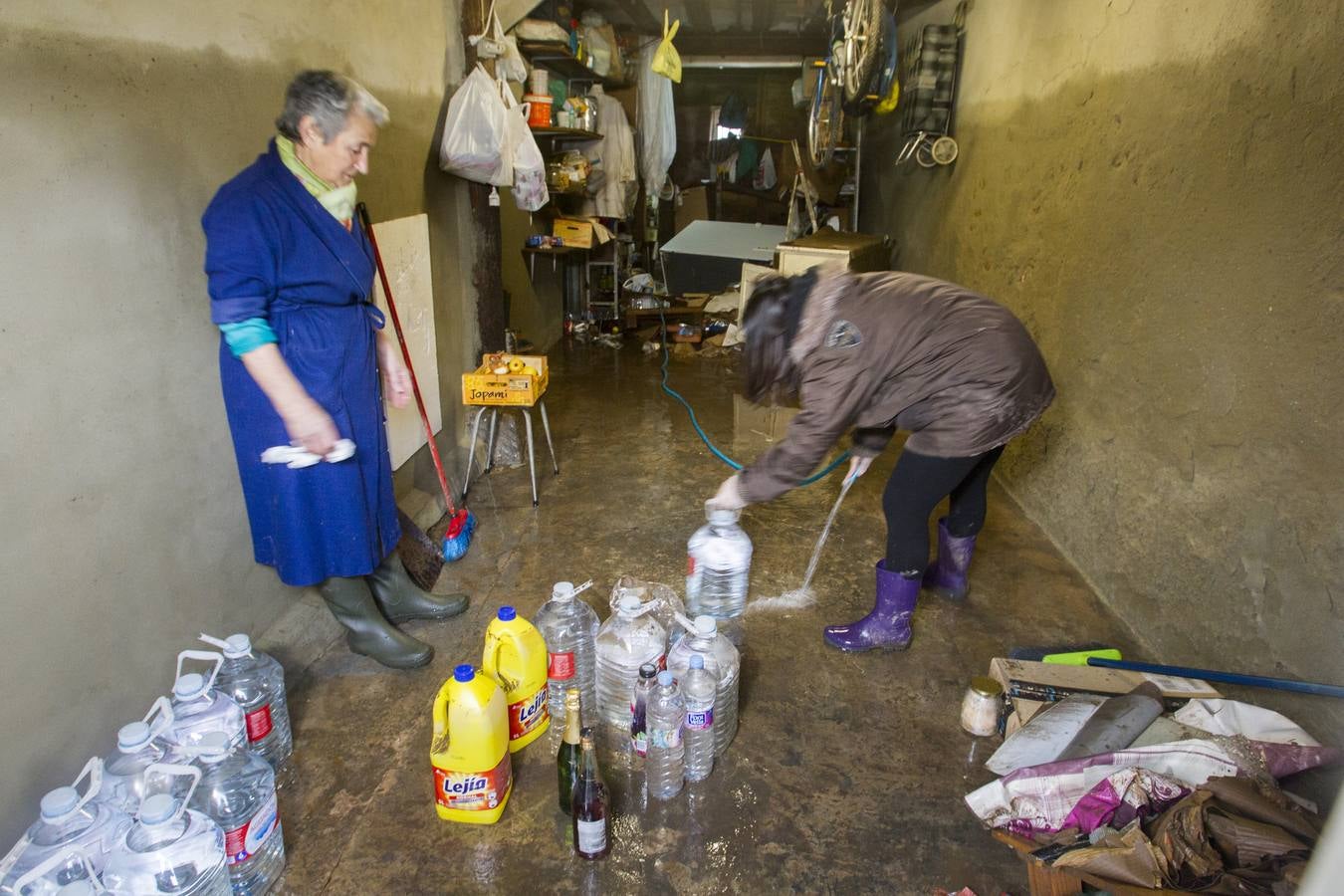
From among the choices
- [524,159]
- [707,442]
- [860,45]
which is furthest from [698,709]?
[860,45]

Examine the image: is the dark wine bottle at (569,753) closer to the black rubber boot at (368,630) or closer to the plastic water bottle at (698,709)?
the plastic water bottle at (698,709)

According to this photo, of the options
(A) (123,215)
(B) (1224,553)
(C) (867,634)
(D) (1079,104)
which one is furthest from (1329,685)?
(A) (123,215)

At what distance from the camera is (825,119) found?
20.4 feet

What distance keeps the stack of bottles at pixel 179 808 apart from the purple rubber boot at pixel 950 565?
2.19m

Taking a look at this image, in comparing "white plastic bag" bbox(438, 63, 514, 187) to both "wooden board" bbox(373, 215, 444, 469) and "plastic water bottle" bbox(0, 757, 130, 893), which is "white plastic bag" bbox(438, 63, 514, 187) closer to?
"wooden board" bbox(373, 215, 444, 469)

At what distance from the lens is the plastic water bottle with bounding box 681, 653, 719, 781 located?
181 cm

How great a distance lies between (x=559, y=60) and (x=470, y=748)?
16.7 feet

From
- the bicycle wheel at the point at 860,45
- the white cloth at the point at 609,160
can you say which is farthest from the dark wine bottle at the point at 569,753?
the white cloth at the point at 609,160

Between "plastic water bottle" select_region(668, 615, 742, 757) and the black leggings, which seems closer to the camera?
"plastic water bottle" select_region(668, 615, 742, 757)

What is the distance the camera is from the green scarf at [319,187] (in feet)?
6.22

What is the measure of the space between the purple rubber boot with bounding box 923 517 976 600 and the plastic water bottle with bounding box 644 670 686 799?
136cm

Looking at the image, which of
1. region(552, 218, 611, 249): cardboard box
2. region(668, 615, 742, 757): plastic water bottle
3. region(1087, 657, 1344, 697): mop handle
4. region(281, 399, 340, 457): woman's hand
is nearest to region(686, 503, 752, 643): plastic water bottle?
region(668, 615, 742, 757): plastic water bottle

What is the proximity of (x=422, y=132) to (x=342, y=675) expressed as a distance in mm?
2193

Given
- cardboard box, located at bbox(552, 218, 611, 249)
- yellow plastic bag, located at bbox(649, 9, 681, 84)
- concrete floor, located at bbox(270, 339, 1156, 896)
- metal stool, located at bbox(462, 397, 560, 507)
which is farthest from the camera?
cardboard box, located at bbox(552, 218, 611, 249)
